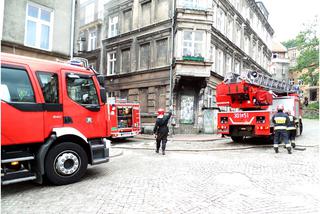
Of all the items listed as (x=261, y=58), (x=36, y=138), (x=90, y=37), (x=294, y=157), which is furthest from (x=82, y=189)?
(x=261, y=58)

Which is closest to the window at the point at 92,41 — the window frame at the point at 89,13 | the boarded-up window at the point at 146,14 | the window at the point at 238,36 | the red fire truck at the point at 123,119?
the window frame at the point at 89,13

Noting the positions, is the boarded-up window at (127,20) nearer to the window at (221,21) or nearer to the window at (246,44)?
the window at (221,21)

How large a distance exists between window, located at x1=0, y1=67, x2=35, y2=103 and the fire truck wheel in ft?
4.07

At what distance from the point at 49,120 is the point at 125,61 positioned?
62.5 feet

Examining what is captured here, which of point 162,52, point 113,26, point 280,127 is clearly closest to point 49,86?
point 280,127

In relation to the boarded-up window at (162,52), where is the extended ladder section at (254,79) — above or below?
below

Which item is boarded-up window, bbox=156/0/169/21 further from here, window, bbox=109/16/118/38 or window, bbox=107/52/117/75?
window, bbox=107/52/117/75

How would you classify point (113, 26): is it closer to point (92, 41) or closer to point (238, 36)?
point (92, 41)

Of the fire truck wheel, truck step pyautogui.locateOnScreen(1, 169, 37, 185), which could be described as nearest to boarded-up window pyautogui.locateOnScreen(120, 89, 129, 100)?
the fire truck wheel

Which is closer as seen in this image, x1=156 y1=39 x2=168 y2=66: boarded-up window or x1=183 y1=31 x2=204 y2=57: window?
x1=183 y1=31 x2=204 y2=57: window

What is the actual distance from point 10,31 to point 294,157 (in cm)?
1272

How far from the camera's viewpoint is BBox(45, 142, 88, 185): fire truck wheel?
594 cm

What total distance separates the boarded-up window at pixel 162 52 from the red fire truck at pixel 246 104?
27.4 feet

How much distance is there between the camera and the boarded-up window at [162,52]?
69.5 feet
